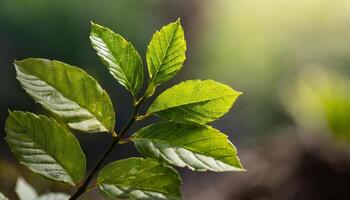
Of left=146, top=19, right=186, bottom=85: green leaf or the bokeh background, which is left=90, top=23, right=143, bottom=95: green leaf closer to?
left=146, top=19, right=186, bottom=85: green leaf

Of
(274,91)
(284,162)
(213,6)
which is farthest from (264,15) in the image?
(284,162)

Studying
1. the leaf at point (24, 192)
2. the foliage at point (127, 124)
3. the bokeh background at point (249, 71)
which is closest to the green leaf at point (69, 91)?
the foliage at point (127, 124)

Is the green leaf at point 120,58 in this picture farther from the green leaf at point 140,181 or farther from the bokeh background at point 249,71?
the bokeh background at point 249,71

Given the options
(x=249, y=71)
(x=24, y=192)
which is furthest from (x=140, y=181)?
(x=249, y=71)

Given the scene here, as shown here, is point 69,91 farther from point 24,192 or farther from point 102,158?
point 24,192

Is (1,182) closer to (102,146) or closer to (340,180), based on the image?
(340,180)

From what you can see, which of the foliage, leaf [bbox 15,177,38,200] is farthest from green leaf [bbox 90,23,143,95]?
leaf [bbox 15,177,38,200]
